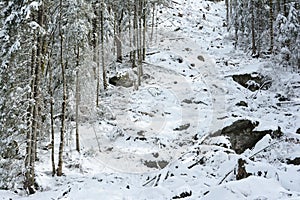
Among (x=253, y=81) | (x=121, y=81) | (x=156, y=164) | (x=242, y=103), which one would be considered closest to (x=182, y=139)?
(x=156, y=164)

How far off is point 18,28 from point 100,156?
7.35 metres

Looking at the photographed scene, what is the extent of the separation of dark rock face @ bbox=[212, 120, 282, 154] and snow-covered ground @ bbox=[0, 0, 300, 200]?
1.32 ft

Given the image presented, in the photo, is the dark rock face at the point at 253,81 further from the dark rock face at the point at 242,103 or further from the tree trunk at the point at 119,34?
the tree trunk at the point at 119,34

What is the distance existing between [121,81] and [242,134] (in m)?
12.5

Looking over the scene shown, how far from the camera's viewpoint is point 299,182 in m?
5.00

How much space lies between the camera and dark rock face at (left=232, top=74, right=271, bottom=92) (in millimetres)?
19297

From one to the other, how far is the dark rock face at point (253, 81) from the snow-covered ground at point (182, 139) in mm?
459

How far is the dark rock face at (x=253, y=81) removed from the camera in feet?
63.3

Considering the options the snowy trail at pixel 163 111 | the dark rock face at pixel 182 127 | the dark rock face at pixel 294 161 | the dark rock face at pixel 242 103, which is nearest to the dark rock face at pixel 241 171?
the dark rock face at pixel 294 161

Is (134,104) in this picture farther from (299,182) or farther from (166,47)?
(299,182)

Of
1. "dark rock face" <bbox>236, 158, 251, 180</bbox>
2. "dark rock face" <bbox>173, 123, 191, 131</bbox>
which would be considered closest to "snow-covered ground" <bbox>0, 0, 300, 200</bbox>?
"dark rock face" <bbox>173, 123, 191, 131</bbox>

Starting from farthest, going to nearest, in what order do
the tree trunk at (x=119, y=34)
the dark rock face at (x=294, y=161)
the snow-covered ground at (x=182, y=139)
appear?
the tree trunk at (x=119, y=34)
the dark rock face at (x=294, y=161)
the snow-covered ground at (x=182, y=139)

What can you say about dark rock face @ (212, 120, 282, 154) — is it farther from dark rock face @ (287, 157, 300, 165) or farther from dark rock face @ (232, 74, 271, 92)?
dark rock face @ (232, 74, 271, 92)

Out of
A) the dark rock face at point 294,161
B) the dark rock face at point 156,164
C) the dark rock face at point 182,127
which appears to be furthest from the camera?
the dark rock face at point 182,127
